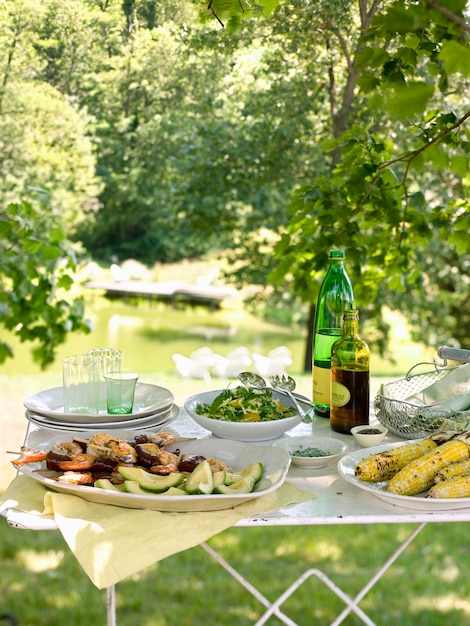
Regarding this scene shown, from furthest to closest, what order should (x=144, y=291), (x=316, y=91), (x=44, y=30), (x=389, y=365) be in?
(x=389, y=365) < (x=144, y=291) < (x=316, y=91) < (x=44, y=30)

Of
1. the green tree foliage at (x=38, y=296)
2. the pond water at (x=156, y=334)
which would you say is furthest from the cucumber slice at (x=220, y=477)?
the pond water at (x=156, y=334)

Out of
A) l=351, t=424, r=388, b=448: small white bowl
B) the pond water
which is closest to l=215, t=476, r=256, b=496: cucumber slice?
l=351, t=424, r=388, b=448: small white bowl

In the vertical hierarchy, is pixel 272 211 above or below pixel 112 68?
below

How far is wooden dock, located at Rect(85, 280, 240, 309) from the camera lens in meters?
4.00

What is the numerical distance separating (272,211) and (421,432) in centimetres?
289

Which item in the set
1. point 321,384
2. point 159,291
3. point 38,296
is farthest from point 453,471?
point 159,291

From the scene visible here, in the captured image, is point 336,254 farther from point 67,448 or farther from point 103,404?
point 67,448

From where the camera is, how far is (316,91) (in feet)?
9.43

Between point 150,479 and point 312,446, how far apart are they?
0.34 m

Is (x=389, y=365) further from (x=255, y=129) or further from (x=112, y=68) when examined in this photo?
(x=112, y=68)

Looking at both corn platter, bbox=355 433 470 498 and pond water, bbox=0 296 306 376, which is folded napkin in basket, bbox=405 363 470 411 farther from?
pond water, bbox=0 296 306 376

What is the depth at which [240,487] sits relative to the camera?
118 centimetres

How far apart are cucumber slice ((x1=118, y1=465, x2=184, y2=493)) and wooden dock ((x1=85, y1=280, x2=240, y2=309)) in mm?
2825

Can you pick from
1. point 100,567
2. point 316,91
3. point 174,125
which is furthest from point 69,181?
point 100,567
